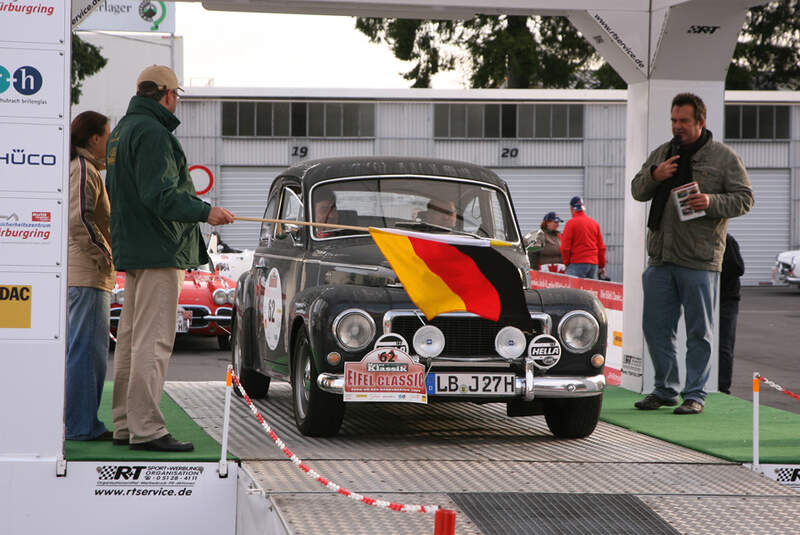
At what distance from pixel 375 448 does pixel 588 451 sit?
1.21 meters

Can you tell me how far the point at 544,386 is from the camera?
21.0ft

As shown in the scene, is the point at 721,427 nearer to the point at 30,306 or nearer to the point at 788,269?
the point at 30,306

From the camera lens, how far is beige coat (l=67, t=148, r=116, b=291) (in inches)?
245

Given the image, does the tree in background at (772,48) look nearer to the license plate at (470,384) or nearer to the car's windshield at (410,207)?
the car's windshield at (410,207)

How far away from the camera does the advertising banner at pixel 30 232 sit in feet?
16.7

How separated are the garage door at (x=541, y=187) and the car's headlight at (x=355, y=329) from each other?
1284 inches

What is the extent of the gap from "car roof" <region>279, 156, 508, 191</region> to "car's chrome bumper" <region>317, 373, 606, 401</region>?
1.80m

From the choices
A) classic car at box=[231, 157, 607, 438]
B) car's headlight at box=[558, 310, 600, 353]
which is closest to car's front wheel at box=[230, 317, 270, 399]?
classic car at box=[231, 157, 607, 438]

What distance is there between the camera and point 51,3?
202 inches

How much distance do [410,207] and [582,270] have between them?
8991 mm

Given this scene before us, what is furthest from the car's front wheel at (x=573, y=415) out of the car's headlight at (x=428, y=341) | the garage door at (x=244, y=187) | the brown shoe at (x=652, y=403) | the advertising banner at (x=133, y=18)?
the garage door at (x=244, y=187)

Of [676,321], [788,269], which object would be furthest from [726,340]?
[788,269]

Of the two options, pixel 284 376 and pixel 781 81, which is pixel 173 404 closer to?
pixel 284 376

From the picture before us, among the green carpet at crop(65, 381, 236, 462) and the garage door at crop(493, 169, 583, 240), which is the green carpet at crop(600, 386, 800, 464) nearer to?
the green carpet at crop(65, 381, 236, 462)
